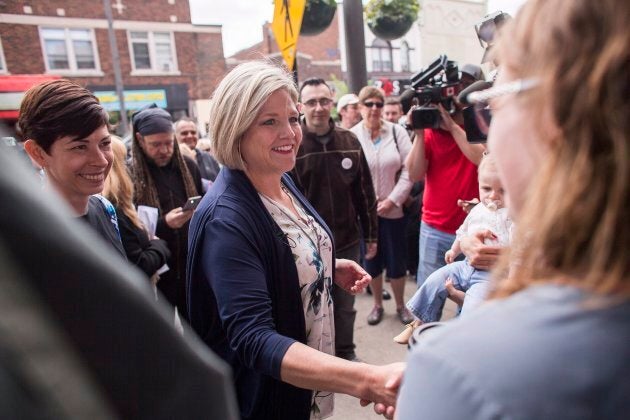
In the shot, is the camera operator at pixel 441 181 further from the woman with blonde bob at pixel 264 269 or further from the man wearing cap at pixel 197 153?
the man wearing cap at pixel 197 153

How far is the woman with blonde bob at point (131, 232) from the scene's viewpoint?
2.38 m

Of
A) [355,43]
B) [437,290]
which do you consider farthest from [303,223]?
[355,43]

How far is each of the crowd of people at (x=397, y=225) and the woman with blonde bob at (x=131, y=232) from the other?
1cm

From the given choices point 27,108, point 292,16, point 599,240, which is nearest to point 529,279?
point 599,240

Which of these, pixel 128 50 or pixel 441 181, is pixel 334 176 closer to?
pixel 441 181

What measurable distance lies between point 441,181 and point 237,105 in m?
1.90

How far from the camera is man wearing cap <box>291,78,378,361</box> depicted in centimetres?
334

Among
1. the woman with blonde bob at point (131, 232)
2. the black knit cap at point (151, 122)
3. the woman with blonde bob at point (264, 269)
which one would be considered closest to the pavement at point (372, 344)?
the woman with blonde bob at point (264, 269)

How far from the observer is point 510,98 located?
Result: 59 centimetres

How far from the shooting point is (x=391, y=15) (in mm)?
4918

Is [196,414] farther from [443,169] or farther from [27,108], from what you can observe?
[443,169]

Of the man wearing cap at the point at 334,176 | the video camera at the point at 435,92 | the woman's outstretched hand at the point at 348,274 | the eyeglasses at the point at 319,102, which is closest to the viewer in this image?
the woman's outstretched hand at the point at 348,274

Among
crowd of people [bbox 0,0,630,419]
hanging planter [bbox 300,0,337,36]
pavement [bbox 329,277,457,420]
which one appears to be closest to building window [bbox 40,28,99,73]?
hanging planter [bbox 300,0,337,36]

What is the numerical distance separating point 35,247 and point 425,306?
1.74 metres
